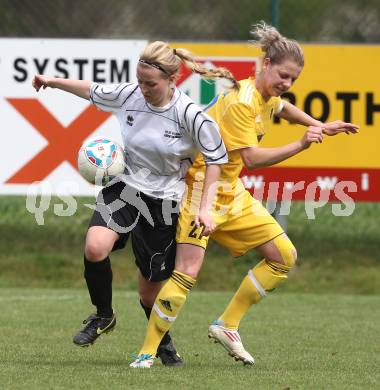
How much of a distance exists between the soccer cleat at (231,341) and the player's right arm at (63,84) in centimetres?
141

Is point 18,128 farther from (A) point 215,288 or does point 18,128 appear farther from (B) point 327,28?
(B) point 327,28

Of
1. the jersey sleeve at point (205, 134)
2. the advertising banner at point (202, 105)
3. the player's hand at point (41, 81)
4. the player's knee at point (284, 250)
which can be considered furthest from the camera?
the advertising banner at point (202, 105)

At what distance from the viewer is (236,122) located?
19.2ft

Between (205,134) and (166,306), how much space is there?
0.89 m

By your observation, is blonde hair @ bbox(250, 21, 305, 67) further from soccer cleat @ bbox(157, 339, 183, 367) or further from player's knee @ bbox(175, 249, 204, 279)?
soccer cleat @ bbox(157, 339, 183, 367)

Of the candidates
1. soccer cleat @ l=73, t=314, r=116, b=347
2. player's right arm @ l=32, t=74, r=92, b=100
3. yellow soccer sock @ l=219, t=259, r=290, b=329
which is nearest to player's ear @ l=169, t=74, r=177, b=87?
player's right arm @ l=32, t=74, r=92, b=100

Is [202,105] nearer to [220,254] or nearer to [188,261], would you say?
[220,254]

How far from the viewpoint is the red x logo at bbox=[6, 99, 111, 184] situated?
10188mm

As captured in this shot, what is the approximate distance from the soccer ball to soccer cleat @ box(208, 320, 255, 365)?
1.00m

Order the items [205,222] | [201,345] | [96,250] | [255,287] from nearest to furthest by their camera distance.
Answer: [205,222] < [96,250] < [255,287] < [201,345]

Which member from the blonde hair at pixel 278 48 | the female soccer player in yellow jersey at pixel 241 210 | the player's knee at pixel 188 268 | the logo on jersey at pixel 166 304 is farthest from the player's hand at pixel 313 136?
the logo on jersey at pixel 166 304

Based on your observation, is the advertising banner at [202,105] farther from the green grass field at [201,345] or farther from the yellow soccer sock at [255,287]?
the yellow soccer sock at [255,287]

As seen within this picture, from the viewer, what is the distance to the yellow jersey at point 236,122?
19.2ft

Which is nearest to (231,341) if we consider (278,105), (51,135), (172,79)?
(278,105)
